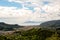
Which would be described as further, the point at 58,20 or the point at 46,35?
the point at 58,20

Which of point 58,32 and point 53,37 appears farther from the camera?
point 58,32

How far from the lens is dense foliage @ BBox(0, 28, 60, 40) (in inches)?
741

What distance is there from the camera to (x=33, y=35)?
19.4 metres

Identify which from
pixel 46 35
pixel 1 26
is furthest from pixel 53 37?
pixel 1 26

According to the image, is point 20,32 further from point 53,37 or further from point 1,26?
point 1,26

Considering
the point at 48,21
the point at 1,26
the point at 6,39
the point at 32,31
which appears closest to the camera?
the point at 6,39

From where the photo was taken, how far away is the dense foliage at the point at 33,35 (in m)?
18.8

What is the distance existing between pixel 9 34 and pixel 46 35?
3.50 metres

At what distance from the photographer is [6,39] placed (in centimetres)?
1869

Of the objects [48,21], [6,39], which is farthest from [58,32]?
[48,21]

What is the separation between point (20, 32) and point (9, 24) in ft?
19.8

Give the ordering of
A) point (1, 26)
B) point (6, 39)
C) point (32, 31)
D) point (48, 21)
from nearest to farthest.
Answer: point (6, 39), point (32, 31), point (1, 26), point (48, 21)

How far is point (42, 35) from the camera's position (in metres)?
19.4

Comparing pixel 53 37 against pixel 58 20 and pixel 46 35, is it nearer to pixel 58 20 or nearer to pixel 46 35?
pixel 46 35
